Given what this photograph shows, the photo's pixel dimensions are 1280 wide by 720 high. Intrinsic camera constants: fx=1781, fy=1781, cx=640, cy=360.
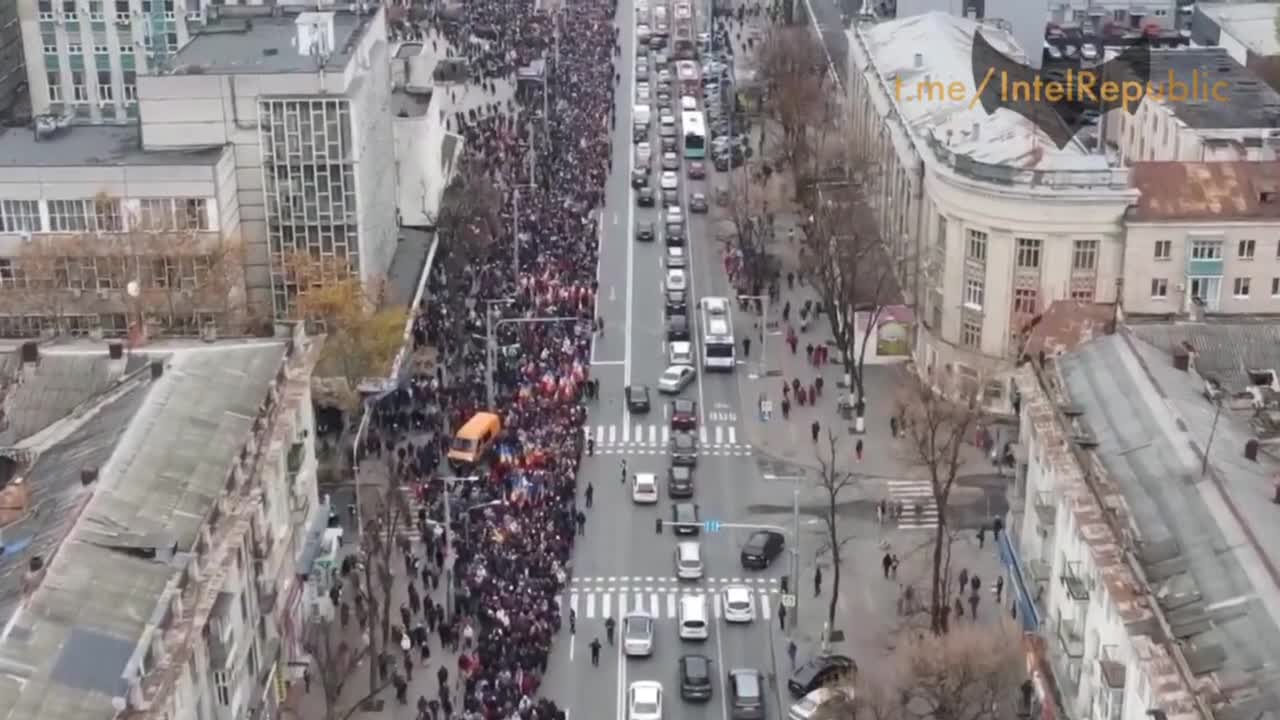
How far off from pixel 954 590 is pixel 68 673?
38.9 meters

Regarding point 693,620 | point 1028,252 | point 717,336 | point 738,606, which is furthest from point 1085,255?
point 693,620

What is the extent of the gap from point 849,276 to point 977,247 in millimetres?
7404

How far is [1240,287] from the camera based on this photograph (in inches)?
3479

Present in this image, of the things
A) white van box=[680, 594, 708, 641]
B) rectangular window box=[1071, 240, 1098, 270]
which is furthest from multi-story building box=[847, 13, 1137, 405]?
white van box=[680, 594, 708, 641]

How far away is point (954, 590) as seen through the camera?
73.1m

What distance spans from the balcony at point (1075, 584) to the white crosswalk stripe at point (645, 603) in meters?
18.6

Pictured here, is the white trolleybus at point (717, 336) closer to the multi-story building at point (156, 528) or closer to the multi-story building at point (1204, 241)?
the multi-story building at point (1204, 241)

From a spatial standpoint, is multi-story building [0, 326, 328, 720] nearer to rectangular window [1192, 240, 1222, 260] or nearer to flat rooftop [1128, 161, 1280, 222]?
flat rooftop [1128, 161, 1280, 222]

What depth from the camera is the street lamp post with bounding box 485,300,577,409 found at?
289 ft

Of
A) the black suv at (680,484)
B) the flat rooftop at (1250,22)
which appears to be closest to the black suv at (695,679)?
the black suv at (680,484)

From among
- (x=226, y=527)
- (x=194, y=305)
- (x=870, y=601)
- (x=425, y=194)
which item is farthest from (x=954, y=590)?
(x=425, y=194)

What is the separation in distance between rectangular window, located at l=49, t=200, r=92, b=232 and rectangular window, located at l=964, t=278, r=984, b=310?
43.7 metres

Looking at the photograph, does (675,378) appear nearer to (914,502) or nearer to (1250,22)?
(914,502)

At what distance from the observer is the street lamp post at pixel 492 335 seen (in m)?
88.0
